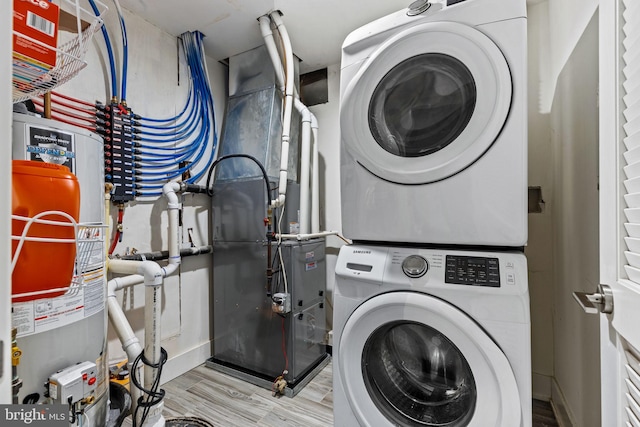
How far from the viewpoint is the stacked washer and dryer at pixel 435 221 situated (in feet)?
2.91

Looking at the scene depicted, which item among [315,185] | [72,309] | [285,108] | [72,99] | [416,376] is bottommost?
[416,376]

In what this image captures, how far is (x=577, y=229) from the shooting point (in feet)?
4.12

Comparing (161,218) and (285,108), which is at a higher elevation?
(285,108)

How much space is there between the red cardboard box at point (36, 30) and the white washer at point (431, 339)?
1183 millimetres

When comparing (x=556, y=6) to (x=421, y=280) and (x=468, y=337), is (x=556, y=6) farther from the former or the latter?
(x=468, y=337)

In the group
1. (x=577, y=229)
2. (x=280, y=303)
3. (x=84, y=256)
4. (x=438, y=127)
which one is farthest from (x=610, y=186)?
(x=280, y=303)

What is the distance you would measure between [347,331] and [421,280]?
36 centimetres

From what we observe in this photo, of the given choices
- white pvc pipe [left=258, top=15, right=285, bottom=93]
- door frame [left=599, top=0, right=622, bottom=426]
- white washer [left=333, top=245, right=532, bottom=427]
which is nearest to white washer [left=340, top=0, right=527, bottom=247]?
white washer [left=333, top=245, right=532, bottom=427]

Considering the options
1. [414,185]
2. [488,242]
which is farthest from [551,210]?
[414,185]

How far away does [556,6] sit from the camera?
157 centimetres

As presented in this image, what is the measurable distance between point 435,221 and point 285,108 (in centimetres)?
159

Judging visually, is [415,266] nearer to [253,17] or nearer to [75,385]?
[75,385]

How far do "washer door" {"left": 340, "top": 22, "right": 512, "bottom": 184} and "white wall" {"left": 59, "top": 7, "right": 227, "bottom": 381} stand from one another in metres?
1.53

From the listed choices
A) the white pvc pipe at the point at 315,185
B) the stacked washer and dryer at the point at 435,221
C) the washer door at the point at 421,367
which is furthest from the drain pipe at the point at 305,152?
the washer door at the point at 421,367
